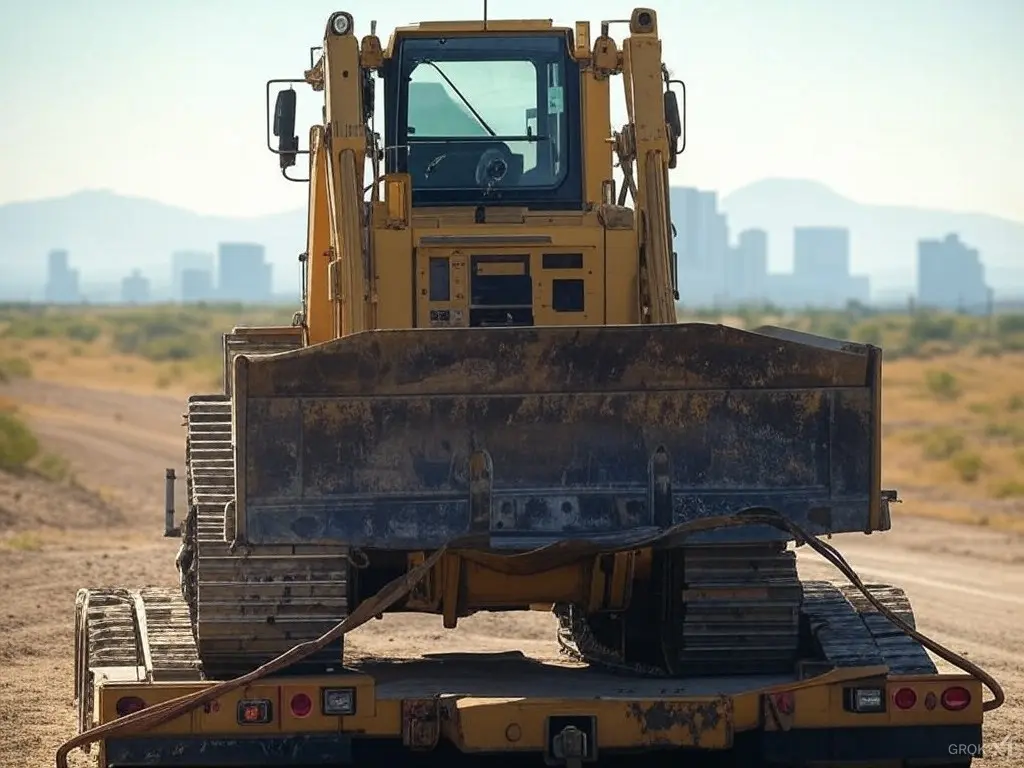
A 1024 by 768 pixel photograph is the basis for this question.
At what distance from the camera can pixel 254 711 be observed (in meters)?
8.47

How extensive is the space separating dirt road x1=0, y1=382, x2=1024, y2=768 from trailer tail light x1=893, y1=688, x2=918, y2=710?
6.96 feet

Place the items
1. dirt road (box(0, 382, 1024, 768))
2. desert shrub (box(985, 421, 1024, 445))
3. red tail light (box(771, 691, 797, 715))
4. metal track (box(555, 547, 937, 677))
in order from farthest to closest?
desert shrub (box(985, 421, 1024, 445)) < dirt road (box(0, 382, 1024, 768)) < metal track (box(555, 547, 937, 677)) < red tail light (box(771, 691, 797, 715))

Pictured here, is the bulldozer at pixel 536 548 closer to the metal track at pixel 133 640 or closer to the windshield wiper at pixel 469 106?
the metal track at pixel 133 640

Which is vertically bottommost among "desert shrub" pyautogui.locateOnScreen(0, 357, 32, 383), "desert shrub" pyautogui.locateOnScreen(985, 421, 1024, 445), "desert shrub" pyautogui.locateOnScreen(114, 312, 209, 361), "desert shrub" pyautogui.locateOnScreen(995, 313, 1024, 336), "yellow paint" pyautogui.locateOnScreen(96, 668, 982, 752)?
"desert shrub" pyautogui.locateOnScreen(985, 421, 1024, 445)

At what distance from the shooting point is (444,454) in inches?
340

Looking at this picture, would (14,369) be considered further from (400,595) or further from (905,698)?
(905,698)

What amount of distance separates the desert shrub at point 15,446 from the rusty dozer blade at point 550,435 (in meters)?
19.2

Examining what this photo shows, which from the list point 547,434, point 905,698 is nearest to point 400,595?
point 547,434

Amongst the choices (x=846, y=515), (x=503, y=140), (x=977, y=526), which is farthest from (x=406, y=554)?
(x=977, y=526)

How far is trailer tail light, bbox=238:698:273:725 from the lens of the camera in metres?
8.45

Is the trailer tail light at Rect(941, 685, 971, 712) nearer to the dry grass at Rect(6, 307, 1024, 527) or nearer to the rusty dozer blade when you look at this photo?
the rusty dozer blade

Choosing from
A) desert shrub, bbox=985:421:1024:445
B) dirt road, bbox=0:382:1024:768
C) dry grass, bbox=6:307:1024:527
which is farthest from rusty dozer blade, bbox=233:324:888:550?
desert shrub, bbox=985:421:1024:445

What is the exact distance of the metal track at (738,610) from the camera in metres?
9.34

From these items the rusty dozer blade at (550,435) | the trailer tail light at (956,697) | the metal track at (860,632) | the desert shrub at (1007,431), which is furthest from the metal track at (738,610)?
the desert shrub at (1007,431)
